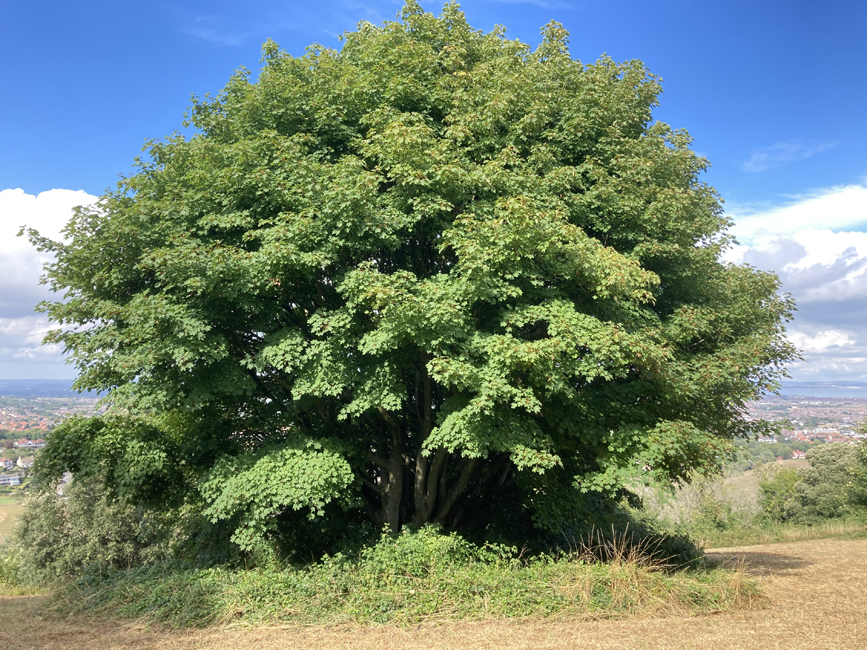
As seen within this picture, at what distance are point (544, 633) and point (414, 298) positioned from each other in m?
5.23

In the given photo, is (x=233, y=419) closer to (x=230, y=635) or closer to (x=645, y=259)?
(x=230, y=635)

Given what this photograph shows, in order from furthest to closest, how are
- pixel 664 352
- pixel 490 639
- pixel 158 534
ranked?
1. pixel 158 534
2. pixel 664 352
3. pixel 490 639

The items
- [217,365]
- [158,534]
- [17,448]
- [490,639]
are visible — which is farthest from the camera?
[17,448]

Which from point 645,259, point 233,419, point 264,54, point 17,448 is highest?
point 264,54

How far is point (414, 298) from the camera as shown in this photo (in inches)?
328

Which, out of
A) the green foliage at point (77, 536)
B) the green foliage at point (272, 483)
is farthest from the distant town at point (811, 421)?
the green foliage at point (77, 536)

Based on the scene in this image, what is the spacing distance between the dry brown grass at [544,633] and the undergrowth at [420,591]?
32 centimetres

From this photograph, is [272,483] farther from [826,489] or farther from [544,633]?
[826,489]

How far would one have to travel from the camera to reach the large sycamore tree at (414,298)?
8898 millimetres

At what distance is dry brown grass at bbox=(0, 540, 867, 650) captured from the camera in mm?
6949

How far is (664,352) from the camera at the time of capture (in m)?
8.91

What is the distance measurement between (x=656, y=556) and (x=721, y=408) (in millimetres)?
3677

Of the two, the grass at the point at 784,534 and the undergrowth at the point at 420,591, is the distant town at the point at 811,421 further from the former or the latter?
the undergrowth at the point at 420,591

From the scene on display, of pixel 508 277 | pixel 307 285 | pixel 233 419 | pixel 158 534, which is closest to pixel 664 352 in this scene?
pixel 508 277
